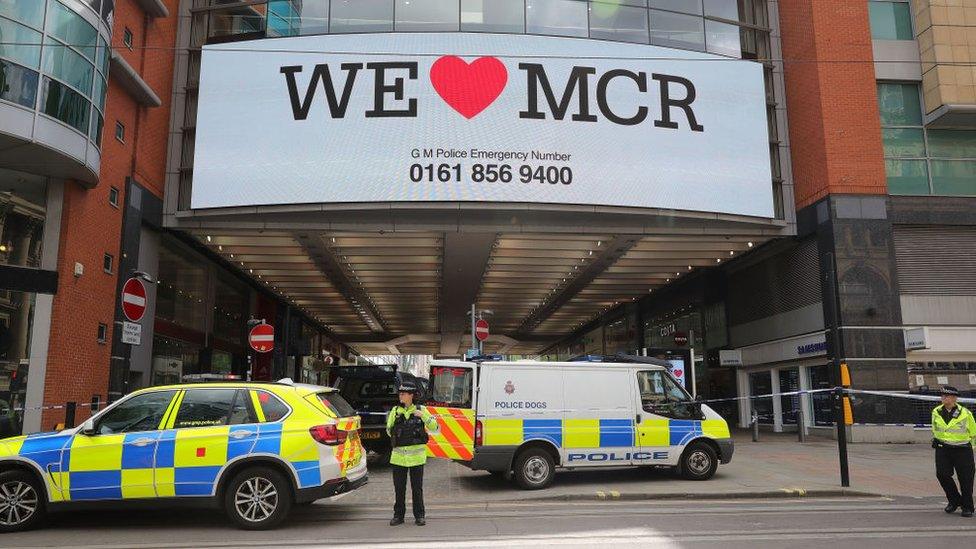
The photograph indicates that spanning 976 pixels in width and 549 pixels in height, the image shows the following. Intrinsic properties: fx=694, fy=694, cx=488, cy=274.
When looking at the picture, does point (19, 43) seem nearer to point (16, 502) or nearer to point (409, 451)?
point (16, 502)

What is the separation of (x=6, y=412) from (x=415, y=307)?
23291mm

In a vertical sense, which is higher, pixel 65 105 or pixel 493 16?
pixel 493 16

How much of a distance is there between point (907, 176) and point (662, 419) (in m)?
14.5

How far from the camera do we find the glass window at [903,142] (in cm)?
2083

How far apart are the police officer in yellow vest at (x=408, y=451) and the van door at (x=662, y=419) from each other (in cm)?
436

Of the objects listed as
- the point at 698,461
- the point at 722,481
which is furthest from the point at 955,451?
the point at 698,461

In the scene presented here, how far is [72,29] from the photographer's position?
14.2 m

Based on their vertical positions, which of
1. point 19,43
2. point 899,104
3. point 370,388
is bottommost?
point 370,388

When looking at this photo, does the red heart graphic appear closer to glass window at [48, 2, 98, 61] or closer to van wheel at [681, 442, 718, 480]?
glass window at [48, 2, 98, 61]

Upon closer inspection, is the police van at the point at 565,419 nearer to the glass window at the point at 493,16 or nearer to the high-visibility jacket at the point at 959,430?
the high-visibility jacket at the point at 959,430

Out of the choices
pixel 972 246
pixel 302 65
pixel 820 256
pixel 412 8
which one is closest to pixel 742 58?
pixel 820 256

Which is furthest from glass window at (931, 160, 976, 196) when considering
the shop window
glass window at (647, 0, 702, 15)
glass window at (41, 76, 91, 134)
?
glass window at (41, 76, 91, 134)

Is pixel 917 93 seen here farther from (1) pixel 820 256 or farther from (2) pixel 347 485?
(2) pixel 347 485

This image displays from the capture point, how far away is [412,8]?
2123 cm
